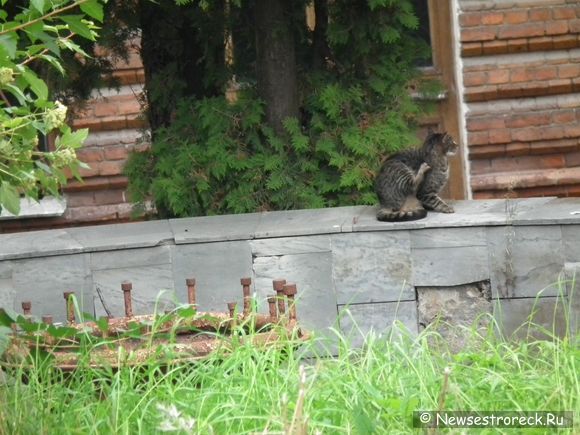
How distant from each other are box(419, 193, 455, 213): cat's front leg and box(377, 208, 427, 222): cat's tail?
5.2 inches

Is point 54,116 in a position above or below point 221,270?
above

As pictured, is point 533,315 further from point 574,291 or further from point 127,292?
point 127,292

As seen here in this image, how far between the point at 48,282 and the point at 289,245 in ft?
3.93

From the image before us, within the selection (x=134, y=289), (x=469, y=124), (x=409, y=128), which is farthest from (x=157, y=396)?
(x=469, y=124)

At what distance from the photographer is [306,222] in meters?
6.05

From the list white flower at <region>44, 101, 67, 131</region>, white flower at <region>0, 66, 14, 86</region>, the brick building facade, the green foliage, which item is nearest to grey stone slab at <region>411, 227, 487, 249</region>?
the green foliage

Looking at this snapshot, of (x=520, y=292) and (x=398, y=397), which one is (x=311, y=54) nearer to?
(x=520, y=292)

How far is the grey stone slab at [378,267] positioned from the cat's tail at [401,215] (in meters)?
0.10

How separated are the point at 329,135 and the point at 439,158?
77 centimetres

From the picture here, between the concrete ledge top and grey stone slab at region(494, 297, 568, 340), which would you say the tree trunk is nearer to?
the concrete ledge top

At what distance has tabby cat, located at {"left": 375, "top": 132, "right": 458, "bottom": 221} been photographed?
6098 mm

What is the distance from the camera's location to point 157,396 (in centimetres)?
383

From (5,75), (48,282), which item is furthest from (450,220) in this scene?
(5,75)

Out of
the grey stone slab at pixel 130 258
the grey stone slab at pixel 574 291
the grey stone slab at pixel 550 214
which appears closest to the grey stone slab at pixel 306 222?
the grey stone slab at pixel 130 258
